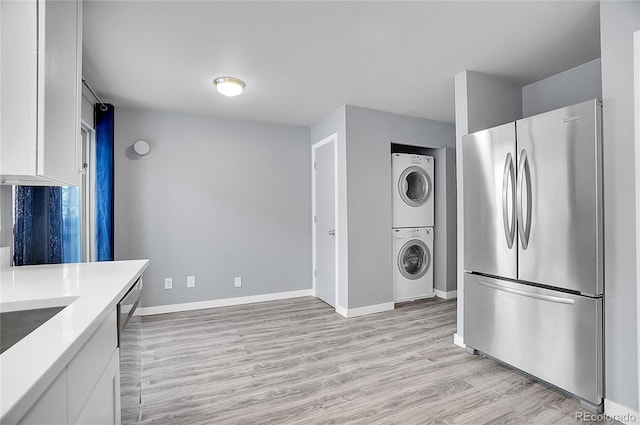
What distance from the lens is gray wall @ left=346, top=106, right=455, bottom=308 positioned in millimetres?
3572

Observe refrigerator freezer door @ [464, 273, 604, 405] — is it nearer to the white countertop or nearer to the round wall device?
the white countertop

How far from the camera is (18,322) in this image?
1038 mm

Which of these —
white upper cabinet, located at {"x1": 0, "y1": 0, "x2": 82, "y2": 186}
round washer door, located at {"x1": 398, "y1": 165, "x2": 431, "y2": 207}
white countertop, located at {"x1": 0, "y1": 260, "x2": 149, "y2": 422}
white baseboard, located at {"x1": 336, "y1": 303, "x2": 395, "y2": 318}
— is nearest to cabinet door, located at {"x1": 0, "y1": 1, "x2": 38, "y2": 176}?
white upper cabinet, located at {"x1": 0, "y1": 0, "x2": 82, "y2": 186}

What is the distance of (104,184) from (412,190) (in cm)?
362

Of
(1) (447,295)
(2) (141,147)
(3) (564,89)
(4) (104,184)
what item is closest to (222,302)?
(4) (104,184)

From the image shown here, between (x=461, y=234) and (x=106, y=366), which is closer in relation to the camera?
(x=106, y=366)

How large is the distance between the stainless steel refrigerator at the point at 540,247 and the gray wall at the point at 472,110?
6.1 inches

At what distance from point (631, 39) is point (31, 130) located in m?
2.99

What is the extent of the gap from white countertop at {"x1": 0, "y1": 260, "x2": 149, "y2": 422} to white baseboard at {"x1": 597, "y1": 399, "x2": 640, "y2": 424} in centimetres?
257

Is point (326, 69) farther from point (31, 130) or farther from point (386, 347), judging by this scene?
point (386, 347)

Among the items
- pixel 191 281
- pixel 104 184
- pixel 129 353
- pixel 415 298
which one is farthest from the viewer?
pixel 415 298

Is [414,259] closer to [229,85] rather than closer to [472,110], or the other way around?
[472,110]

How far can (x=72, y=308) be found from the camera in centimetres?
97

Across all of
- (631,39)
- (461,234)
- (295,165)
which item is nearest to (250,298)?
(295,165)
